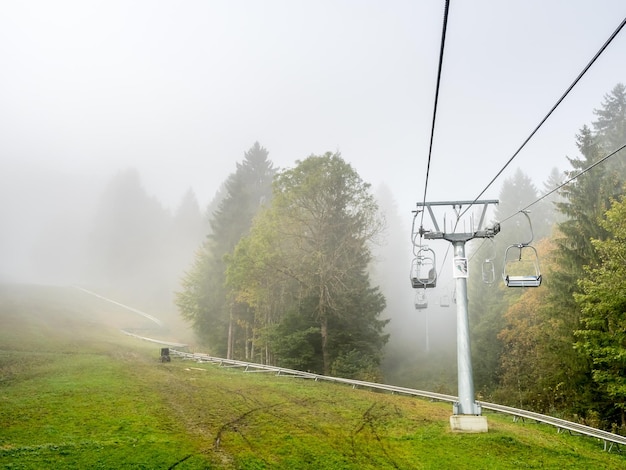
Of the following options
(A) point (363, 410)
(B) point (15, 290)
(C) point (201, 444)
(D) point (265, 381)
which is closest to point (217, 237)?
(D) point (265, 381)

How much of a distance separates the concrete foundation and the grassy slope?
0.40 m

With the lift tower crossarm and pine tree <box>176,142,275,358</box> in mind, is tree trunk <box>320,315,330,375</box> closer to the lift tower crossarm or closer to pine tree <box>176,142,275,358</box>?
pine tree <box>176,142,275,358</box>

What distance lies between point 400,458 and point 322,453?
218 cm

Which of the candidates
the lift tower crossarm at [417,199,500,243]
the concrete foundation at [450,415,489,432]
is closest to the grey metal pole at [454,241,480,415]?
the concrete foundation at [450,415,489,432]

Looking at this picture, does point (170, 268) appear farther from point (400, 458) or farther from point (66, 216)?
point (400, 458)

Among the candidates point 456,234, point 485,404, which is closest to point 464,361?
point 456,234

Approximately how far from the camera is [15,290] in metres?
60.1

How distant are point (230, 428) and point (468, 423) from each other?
8.03 meters

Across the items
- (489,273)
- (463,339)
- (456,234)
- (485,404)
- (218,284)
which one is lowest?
(485,404)

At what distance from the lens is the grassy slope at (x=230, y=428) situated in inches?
395

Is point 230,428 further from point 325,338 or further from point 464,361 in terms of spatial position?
point 325,338

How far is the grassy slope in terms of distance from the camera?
10.0 metres

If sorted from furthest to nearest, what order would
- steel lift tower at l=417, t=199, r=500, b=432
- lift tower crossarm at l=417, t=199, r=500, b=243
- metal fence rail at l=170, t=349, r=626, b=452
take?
lift tower crossarm at l=417, t=199, r=500, b=243 → steel lift tower at l=417, t=199, r=500, b=432 → metal fence rail at l=170, t=349, r=626, b=452

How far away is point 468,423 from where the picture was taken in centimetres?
1358
